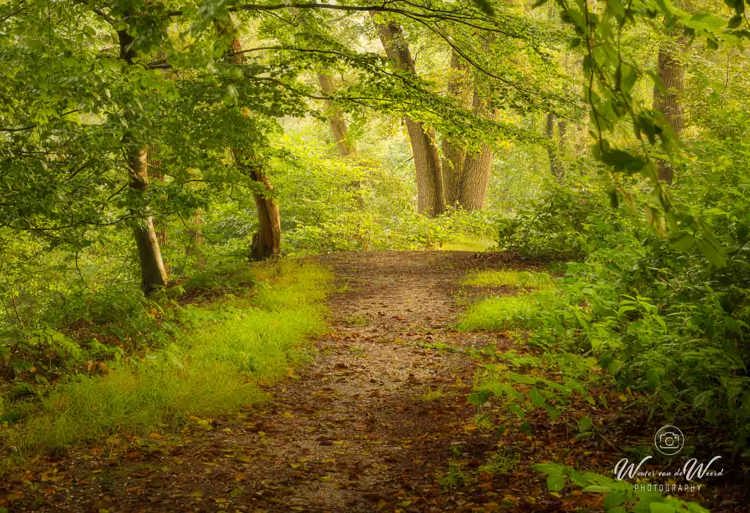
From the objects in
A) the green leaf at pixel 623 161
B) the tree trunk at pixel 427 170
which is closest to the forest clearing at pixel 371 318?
the green leaf at pixel 623 161

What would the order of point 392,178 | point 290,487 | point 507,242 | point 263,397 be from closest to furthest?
1. point 290,487
2. point 263,397
3. point 507,242
4. point 392,178

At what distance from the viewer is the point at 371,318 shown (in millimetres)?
9094

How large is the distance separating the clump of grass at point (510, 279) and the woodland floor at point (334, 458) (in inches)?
111

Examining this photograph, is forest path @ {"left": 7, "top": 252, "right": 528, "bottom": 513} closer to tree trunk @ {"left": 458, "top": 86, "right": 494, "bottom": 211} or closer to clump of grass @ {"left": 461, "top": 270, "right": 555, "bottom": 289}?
clump of grass @ {"left": 461, "top": 270, "right": 555, "bottom": 289}

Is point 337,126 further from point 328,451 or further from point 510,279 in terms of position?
point 328,451

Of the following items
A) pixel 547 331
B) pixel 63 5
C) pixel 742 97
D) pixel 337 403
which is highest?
pixel 63 5

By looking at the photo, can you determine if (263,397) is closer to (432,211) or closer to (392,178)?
(432,211)

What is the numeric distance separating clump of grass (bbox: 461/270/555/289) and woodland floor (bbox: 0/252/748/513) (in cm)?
283

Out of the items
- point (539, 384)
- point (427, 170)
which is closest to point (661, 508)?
point (539, 384)

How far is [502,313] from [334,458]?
3850 mm

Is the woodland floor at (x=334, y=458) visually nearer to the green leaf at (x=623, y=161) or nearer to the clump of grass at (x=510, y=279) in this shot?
the green leaf at (x=623, y=161)

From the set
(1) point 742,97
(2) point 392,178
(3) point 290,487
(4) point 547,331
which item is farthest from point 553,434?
(2) point 392,178

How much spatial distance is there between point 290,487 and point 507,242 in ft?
32.2

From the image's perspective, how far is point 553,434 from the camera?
4512 millimetres
